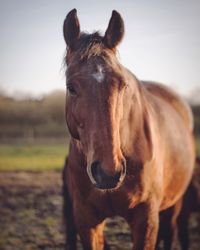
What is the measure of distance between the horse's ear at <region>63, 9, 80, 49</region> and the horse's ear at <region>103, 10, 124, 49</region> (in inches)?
6.9

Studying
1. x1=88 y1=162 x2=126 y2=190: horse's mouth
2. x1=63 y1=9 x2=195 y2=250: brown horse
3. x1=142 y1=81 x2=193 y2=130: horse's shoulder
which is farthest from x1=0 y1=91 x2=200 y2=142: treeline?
x1=88 y1=162 x2=126 y2=190: horse's mouth

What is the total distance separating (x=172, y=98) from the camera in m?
3.02

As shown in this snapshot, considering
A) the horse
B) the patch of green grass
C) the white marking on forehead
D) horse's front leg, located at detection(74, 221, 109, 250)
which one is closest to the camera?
the white marking on forehead

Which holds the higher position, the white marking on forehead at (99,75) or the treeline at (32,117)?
the white marking on forehead at (99,75)

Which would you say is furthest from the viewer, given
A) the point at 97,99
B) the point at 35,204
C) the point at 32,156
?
the point at 32,156

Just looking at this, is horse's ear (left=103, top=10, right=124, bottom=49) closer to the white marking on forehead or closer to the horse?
the white marking on forehead

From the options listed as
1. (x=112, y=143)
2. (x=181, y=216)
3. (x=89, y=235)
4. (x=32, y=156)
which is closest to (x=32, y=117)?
(x=32, y=156)

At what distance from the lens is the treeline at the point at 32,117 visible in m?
3.86

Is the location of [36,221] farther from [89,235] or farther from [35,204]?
[89,235]

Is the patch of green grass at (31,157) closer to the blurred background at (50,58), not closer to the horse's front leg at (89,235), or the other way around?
the blurred background at (50,58)

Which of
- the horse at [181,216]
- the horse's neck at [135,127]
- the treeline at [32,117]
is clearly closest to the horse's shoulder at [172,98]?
the horse at [181,216]

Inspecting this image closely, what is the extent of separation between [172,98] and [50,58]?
1256 mm

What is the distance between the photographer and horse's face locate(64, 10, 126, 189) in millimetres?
1352

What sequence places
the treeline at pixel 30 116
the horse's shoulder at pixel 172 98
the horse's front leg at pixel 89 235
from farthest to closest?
the treeline at pixel 30 116, the horse's shoulder at pixel 172 98, the horse's front leg at pixel 89 235
